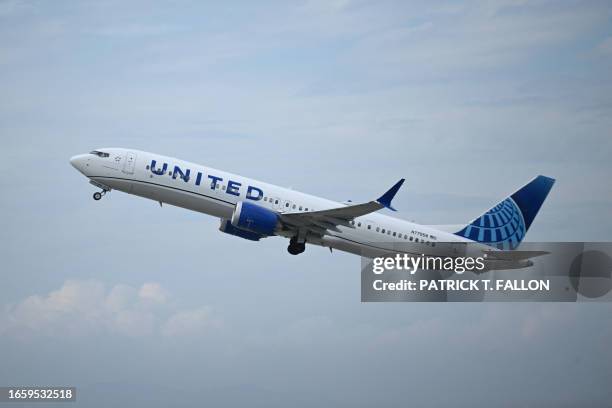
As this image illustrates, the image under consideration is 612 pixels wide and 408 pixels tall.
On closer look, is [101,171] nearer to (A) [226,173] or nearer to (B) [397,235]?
(A) [226,173]

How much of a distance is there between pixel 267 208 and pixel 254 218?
6.54 feet

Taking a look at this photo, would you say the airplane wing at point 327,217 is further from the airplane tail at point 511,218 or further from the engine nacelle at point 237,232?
the airplane tail at point 511,218

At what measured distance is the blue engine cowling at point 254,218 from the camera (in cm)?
7112

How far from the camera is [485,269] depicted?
79.8 m

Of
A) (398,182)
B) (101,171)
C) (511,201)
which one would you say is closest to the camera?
(398,182)

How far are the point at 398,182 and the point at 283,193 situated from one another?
10.0 meters

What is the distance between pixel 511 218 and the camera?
83312mm

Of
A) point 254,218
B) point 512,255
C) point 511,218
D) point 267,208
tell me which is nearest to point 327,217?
point 267,208

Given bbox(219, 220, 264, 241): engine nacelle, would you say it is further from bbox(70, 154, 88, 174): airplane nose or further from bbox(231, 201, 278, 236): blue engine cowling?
bbox(70, 154, 88, 174): airplane nose

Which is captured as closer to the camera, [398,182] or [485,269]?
[398,182]

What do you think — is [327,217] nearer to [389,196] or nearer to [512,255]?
[389,196]

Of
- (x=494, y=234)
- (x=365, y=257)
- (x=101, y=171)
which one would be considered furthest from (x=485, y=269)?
(x=101, y=171)

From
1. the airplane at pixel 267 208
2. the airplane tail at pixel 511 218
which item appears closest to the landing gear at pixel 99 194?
the airplane at pixel 267 208

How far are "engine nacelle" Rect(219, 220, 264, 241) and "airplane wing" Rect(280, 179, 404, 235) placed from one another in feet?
8.95
